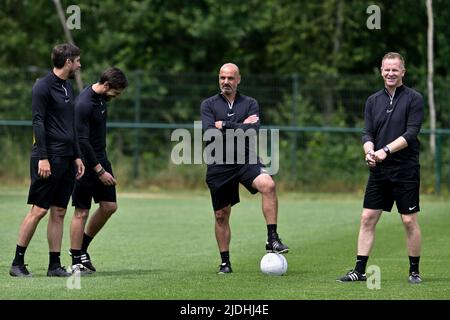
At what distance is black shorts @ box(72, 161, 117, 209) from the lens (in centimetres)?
1262

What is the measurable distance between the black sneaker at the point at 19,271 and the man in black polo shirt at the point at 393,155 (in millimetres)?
3218

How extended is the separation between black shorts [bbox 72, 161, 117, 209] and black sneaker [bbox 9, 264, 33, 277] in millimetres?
1012

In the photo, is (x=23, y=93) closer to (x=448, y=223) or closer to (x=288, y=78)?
(x=288, y=78)

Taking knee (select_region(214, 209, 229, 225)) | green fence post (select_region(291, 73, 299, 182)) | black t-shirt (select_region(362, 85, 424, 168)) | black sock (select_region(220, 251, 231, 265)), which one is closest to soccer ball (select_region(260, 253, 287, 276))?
black sock (select_region(220, 251, 231, 265))

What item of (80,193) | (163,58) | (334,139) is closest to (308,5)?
(163,58)

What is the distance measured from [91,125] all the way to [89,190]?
2.42 ft

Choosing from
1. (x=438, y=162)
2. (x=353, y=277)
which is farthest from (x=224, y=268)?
(x=438, y=162)

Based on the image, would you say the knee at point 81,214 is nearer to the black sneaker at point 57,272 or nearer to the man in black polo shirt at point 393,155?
the black sneaker at point 57,272

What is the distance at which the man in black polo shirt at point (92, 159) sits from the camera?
40.5ft

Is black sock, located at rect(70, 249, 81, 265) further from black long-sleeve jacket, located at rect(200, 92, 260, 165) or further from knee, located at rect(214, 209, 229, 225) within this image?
black long-sleeve jacket, located at rect(200, 92, 260, 165)

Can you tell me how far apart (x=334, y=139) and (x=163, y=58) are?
7149 millimetres

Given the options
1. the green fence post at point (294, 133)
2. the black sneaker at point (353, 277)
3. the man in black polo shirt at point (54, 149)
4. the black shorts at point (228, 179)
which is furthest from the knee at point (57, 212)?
the green fence post at point (294, 133)

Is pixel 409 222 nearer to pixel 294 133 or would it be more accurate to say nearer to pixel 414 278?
pixel 414 278
